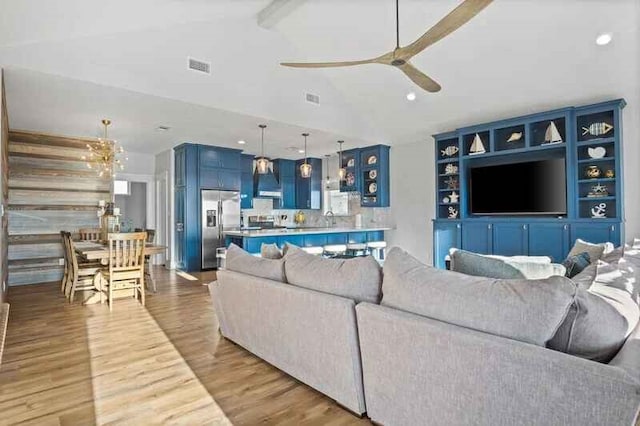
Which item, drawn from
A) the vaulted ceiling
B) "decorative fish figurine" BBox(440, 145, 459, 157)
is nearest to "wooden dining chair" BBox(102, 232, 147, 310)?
the vaulted ceiling

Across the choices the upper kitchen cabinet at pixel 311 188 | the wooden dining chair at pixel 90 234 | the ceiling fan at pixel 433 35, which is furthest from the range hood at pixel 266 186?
the ceiling fan at pixel 433 35

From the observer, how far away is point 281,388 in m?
2.31

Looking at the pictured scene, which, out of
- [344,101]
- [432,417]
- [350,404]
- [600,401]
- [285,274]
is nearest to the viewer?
[600,401]

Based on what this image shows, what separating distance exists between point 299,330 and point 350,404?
51cm

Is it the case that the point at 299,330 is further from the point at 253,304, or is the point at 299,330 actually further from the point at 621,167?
the point at 621,167

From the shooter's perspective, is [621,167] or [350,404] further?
[621,167]

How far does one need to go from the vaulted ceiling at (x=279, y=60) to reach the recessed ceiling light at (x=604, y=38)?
64 mm

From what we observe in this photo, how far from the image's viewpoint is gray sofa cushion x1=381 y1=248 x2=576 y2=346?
1.31m

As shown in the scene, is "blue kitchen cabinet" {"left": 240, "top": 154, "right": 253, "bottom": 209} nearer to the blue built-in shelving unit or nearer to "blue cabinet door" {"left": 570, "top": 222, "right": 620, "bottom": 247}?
the blue built-in shelving unit

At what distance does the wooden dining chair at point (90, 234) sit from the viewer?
596cm

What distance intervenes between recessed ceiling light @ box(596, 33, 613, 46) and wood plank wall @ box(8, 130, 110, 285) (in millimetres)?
7808

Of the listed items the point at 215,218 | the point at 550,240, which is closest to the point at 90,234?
the point at 215,218

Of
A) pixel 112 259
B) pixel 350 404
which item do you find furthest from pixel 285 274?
pixel 112 259

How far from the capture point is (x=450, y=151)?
258 inches
